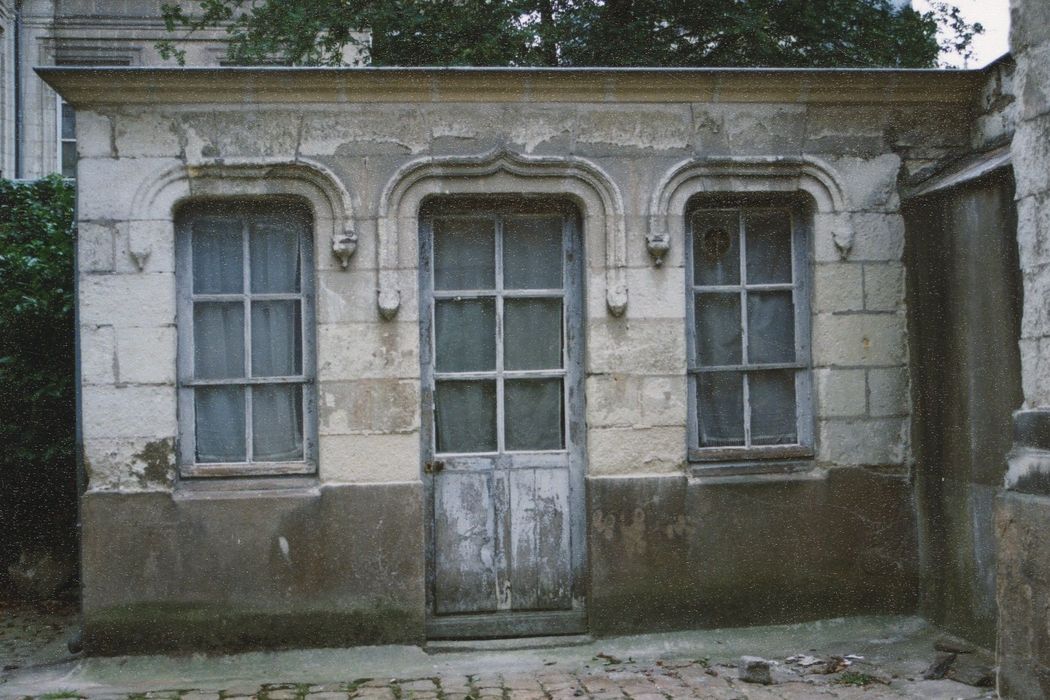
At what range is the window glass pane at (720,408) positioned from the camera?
6.29 m

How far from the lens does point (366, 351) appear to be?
589cm

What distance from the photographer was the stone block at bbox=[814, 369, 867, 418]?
6.17 m

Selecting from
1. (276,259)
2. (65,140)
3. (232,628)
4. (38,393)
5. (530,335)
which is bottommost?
(232,628)

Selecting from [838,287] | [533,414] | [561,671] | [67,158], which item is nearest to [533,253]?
[533,414]

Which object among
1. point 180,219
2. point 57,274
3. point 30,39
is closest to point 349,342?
point 180,219

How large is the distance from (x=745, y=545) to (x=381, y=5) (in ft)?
21.1

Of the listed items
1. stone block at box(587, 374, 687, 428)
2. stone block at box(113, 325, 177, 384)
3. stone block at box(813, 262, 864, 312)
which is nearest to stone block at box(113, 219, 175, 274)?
stone block at box(113, 325, 177, 384)

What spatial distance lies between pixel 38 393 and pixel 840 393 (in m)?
5.19

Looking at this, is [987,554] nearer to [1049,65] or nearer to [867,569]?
[867,569]

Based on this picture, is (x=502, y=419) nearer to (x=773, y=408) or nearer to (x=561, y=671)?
(x=561, y=671)

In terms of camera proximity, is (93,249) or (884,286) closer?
(93,249)

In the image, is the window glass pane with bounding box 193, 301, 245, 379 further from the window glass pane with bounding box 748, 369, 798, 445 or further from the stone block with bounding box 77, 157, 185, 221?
the window glass pane with bounding box 748, 369, 798, 445

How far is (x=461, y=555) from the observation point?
20.0 feet

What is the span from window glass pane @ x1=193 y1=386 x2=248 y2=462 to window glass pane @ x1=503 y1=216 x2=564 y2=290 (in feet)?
5.55
